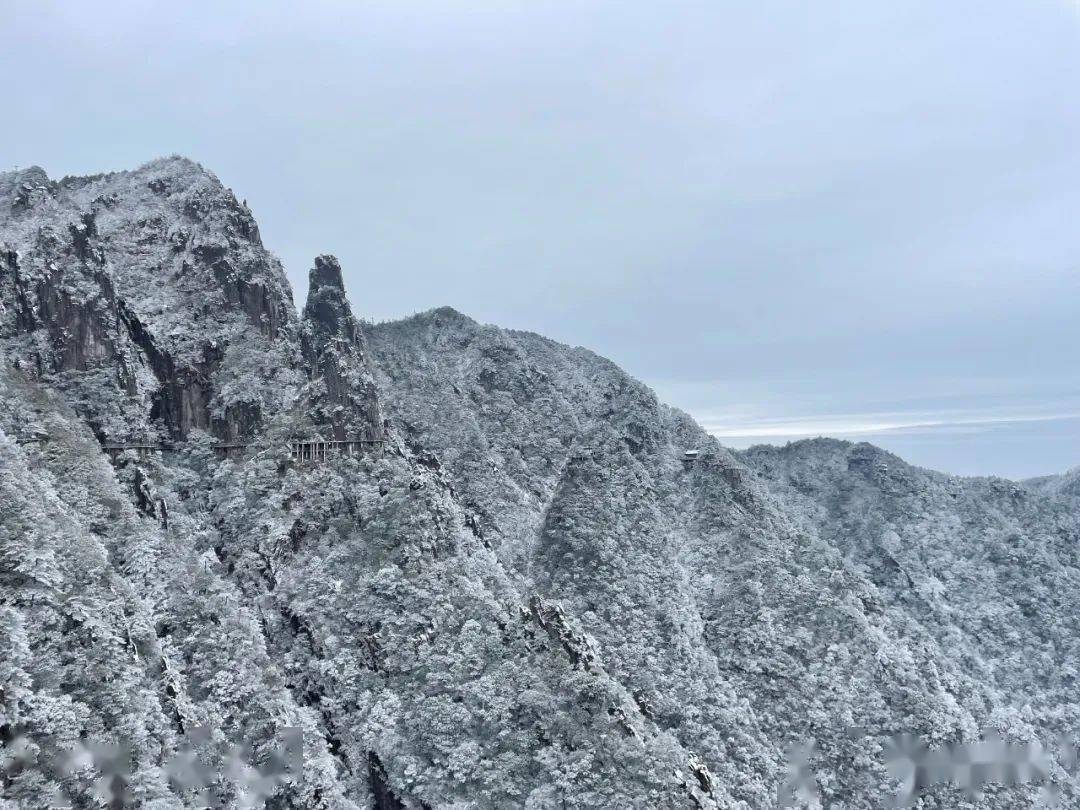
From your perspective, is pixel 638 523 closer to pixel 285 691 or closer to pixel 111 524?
pixel 285 691

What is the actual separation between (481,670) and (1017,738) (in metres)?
101

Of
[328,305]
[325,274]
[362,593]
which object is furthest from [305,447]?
[325,274]

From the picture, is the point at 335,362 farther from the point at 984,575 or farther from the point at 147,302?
the point at 984,575

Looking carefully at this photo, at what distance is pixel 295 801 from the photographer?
72.3m

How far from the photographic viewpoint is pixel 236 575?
9125 centimetres

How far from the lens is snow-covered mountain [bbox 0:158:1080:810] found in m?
70.1

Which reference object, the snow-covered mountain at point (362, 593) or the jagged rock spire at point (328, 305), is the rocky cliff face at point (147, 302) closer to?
the snow-covered mountain at point (362, 593)

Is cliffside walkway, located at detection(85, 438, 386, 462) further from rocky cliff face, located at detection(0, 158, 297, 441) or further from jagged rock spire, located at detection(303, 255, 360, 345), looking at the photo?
jagged rock spire, located at detection(303, 255, 360, 345)

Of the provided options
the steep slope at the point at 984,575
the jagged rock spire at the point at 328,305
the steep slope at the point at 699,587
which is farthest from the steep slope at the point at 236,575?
the steep slope at the point at 984,575

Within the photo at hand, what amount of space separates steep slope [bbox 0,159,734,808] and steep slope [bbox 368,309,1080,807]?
22759 millimetres

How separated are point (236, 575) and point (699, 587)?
7809 centimetres

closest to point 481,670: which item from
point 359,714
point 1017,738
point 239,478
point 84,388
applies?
point 359,714

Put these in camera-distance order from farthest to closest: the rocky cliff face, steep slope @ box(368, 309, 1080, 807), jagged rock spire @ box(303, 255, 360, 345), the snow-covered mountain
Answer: jagged rock spire @ box(303, 255, 360, 345) < steep slope @ box(368, 309, 1080, 807) < the rocky cliff face < the snow-covered mountain

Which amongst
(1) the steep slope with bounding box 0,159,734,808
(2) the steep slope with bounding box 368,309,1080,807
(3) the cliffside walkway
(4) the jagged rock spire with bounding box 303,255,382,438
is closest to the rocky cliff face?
(1) the steep slope with bounding box 0,159,734,808
